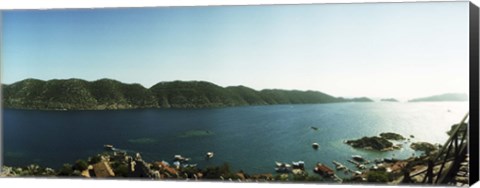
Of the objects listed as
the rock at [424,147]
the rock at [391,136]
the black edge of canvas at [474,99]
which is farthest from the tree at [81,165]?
the black edge of canvas at [474,99]

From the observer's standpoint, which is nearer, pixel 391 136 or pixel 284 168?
pixel 391 136

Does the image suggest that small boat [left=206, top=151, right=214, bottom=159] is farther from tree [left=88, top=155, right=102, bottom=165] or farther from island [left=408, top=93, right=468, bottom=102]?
island [left=408, top=93, right=468, bottom=102]

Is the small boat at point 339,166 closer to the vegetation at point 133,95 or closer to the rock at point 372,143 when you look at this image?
the rock at point 372,143

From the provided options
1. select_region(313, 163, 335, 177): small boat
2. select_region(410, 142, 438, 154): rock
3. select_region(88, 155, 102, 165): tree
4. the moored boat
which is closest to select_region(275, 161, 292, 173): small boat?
select_region(313, 163, 335, 177): small boat

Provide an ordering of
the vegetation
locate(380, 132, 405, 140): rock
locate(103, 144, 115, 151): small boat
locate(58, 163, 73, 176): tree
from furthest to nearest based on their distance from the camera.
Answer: locate(58, 163, 73, 176): tree < locate(103, 144, 115, 151): small boat < the vegetation < locate(380, 132, 405, 140): rock

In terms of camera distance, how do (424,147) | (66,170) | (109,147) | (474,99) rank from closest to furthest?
(474,99)
(424,147)
(109,147)
(66,170)

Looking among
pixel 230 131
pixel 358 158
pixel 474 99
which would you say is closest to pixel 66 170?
pixel 230 131

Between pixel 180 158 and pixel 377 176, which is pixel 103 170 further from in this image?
pixel 377 176
